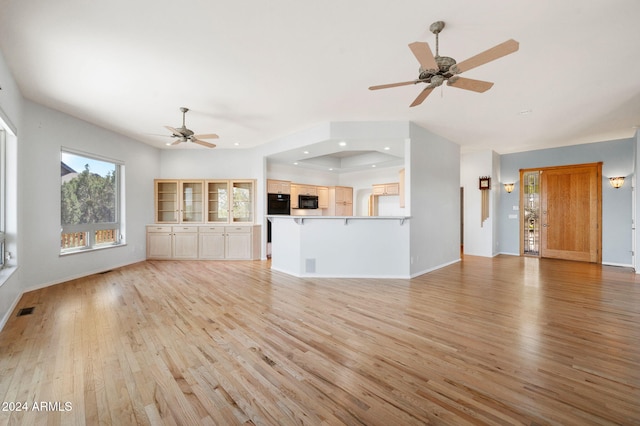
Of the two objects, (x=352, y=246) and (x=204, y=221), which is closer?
(x=352, y=246)

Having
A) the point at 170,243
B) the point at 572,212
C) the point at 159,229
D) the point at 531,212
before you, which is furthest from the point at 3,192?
the point at 572,212

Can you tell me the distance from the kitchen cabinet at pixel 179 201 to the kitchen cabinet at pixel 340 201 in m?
3.92

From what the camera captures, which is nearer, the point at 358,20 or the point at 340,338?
the point at 358,20

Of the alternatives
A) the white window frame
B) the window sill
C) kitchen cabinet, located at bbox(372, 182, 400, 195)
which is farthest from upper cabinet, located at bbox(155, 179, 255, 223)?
kitchen cabinet, located at bbox(372, 182, 400, 195)

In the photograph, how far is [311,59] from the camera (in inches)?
111

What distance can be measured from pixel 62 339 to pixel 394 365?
309cm

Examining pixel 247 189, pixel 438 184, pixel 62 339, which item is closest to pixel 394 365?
pixel 62 339

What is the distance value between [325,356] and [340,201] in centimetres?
672

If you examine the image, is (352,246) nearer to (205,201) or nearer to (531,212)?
(205,201)

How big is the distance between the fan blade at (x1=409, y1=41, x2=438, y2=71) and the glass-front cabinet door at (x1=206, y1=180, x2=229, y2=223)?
5754mm

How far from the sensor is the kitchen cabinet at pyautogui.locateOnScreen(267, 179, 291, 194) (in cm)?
708

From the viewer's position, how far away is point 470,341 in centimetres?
246

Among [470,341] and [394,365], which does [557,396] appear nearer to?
[470,341]

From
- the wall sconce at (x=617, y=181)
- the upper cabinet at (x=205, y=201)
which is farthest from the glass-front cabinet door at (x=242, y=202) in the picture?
the wall sconce at (x=617, y=181)
